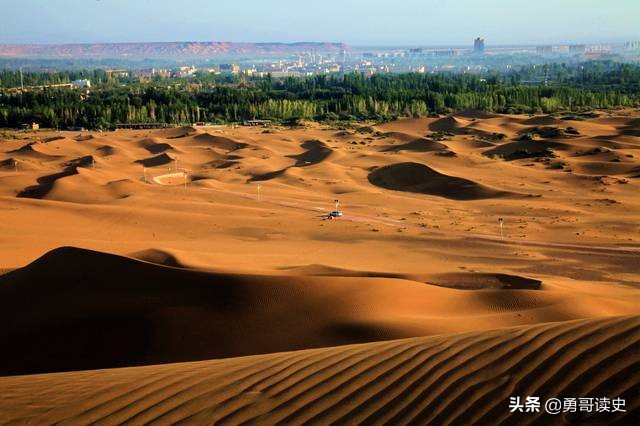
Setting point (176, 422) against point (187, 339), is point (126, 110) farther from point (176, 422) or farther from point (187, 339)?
point (176, 422)

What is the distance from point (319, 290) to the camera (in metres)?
16.4

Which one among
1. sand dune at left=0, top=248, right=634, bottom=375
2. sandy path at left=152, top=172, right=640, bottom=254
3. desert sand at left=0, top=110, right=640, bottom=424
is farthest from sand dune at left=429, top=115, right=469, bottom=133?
sand dune at left=0, top=248, right=634, bottom=375

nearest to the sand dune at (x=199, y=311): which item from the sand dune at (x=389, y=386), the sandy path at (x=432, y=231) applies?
the sand dune at (x=389, y=386)

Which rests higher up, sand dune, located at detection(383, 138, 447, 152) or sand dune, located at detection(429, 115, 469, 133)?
sand dune, located at detection(429, 115, 469, 133)

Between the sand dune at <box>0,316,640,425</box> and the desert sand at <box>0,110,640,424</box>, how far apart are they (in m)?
0.03

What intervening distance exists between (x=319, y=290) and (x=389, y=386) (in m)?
8.90

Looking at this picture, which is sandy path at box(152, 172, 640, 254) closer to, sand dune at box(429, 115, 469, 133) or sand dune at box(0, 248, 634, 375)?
sand dune at box(0, 248, 634, 375)

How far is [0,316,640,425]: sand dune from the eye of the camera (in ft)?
22.2

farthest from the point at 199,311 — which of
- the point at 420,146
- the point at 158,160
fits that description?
the point at 420,146

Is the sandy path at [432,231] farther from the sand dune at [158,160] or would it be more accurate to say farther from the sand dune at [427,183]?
the sand dune at [158,160]

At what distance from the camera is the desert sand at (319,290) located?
295 inches

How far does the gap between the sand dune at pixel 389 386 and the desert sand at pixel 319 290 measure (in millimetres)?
31

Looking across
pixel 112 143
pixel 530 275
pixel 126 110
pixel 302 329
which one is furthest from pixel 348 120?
pixel 302 329

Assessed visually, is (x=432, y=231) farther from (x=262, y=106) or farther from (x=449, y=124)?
(x=262, y=106)
